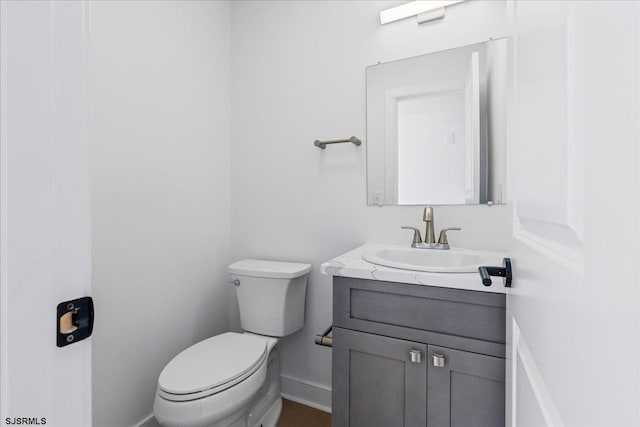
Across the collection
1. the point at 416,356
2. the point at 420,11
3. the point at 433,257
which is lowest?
the point at 416,356

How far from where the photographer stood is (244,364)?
1188 mm

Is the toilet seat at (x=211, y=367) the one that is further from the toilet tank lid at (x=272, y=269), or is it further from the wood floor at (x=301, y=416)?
the wood floor at (x=301, y=416)

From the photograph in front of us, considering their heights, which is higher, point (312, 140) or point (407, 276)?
point (312, 140)

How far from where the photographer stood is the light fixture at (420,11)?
4.33ft

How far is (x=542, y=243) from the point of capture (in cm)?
40

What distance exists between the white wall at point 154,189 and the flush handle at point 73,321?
942 mm

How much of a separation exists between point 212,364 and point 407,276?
33.8 inches

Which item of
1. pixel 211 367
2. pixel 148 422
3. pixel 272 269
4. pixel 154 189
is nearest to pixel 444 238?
pixel 272 269

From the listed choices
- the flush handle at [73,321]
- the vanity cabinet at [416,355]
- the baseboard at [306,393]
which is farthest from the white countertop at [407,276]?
the baseboard at [306,393]

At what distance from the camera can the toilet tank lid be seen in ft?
4.89

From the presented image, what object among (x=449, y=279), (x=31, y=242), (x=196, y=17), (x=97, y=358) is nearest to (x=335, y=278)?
(x=449, y=279)

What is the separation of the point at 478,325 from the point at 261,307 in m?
1.03

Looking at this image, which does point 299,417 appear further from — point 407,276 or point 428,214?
point 428,214

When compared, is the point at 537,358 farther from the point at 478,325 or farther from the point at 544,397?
the point at 478,325
